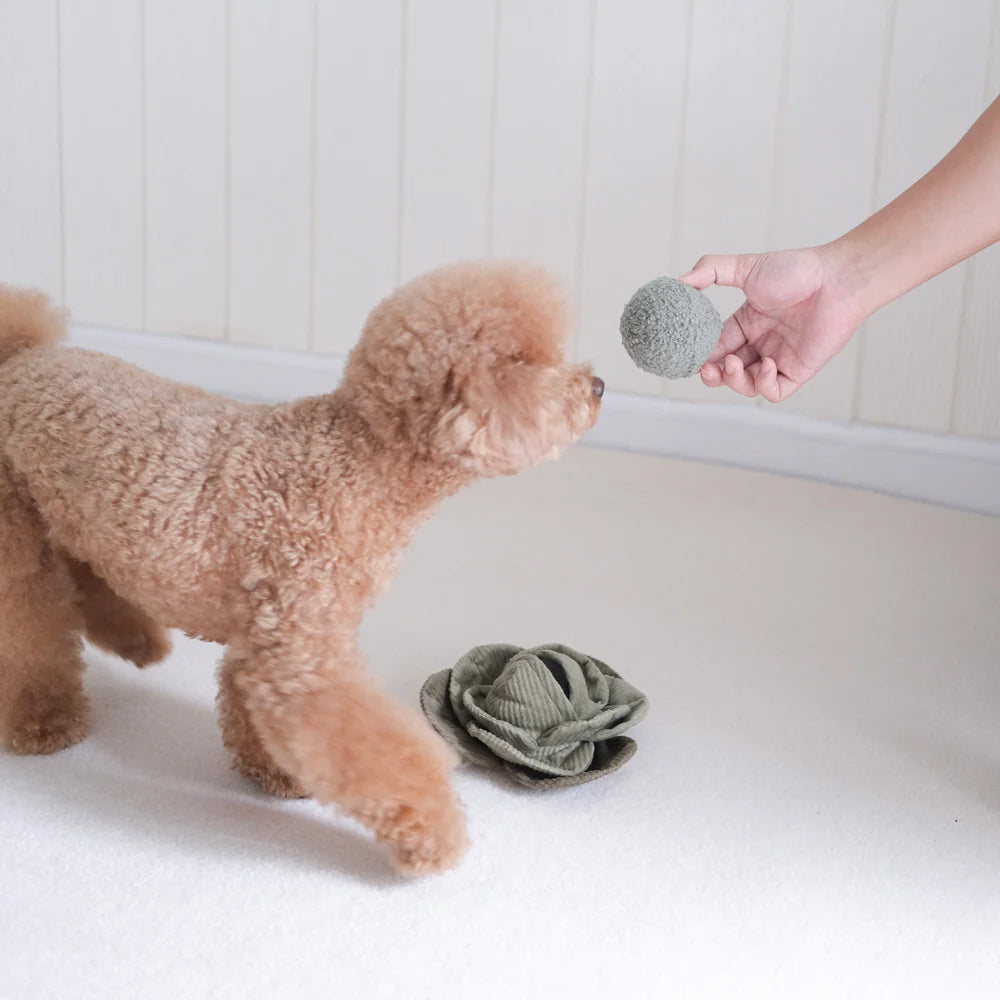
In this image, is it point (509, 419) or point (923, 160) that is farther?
point (923, 160)

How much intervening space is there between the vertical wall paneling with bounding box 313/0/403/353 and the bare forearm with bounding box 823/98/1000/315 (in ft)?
4.19

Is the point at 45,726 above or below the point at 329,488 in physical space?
below

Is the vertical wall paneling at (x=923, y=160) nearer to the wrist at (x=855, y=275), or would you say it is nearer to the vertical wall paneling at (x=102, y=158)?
the wrist at (x=855, y=275)

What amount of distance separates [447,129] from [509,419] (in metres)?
1.47

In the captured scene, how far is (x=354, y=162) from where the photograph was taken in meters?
2.34

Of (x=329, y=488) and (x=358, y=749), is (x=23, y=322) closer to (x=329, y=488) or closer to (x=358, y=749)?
(x=329, y=488)

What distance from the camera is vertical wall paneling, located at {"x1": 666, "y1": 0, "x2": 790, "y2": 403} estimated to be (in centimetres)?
198

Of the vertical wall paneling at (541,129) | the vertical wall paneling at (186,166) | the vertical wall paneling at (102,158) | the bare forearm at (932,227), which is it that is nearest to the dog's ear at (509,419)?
the bare forearm at (932,227)

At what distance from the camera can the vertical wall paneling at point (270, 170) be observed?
7.72ft

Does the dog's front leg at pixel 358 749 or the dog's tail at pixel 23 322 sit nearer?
the dog's front leg at pixel 358 749

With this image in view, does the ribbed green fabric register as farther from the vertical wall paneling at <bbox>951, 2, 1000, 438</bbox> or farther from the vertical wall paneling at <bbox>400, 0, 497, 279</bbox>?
the vertical wall paneling at <bbox>400, 0, 497, 279</bbox>

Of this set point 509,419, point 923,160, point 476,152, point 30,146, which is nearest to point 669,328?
point 509,419

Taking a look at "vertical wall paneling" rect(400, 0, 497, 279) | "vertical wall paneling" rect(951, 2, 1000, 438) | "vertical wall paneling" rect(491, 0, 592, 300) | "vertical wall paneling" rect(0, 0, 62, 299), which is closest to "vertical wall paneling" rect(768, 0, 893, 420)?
"vertical wall paneling" rect(951, 2, 1000, 438)

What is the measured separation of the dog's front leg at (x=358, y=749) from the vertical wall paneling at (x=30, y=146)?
6.40ft
